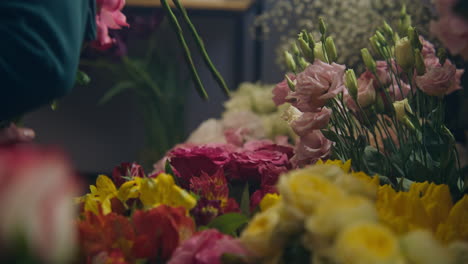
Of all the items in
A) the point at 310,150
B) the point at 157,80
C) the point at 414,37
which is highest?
the point at 414,37

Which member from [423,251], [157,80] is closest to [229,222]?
[423,251]

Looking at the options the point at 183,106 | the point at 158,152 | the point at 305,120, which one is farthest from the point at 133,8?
the point at 305,120

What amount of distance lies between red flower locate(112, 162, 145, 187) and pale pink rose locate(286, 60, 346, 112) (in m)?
0.18

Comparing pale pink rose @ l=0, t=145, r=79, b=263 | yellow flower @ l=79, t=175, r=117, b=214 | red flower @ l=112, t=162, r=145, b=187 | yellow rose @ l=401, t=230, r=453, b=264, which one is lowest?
red flower @ l=112, t=162, r=145, b=187

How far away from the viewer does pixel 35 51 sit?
0.33 metres

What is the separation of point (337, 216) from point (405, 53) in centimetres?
38

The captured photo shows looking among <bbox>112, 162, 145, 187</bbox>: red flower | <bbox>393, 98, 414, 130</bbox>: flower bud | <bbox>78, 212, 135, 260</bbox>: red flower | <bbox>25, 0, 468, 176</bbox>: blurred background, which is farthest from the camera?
<bbox>25, 0, 468, 176</bbox>: blurred background

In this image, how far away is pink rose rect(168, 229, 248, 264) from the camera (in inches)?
11.8

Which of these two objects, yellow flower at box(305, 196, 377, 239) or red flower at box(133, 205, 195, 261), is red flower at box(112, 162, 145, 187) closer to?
red flower at box(133, 205, 195, 261)

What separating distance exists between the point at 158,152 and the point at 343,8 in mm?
840

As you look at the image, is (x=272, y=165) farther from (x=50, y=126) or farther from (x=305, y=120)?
(x=50, y=126)

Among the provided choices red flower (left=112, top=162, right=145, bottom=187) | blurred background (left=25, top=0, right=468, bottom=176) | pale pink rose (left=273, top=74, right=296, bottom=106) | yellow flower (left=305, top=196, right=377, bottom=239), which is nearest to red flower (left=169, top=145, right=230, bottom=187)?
red flower (left=112, top=162, right=145, bottom=187)

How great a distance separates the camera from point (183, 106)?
2021 mm

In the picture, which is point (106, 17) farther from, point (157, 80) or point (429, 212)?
point (157, 80)
